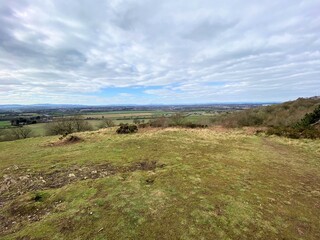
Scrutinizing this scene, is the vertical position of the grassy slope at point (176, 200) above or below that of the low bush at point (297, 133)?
below

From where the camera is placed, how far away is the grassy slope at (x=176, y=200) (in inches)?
253

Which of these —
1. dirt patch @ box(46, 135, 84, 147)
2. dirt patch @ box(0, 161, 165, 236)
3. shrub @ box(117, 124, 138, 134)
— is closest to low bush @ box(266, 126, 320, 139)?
shrub @ box(117, 124, 138, 134)

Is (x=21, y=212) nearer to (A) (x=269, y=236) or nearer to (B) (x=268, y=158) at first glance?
(A) (x=269, y=236)

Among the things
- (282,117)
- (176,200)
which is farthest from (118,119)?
(176,200)

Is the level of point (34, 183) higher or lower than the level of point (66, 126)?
higher

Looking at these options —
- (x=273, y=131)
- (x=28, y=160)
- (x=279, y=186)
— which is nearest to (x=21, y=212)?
(x=28, y=160)

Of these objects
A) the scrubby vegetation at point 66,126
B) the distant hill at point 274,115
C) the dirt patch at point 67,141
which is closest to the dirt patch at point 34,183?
the dirt patch at point 67,141

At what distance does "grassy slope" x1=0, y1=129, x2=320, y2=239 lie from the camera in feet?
21.1

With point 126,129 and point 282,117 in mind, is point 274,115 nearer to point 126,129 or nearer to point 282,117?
point 282,117

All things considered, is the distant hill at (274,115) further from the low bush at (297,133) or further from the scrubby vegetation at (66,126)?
the scrubby vegetation at (66,126)

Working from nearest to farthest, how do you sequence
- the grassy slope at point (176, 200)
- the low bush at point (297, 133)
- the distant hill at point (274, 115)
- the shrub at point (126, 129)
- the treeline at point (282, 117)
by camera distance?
the grassy slope at point (176, 200) < the low bush at point (297, 133) < the shrub at point (126, 129) < the treeline at point (282, 117) < the distant hill at point (274, 115)

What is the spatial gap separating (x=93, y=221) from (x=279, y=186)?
7982mm

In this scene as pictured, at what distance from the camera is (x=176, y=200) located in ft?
27.1

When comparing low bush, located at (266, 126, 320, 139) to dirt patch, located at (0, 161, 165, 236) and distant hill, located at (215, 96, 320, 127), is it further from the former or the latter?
distant hill, located at (215, 96, 320, 127)
